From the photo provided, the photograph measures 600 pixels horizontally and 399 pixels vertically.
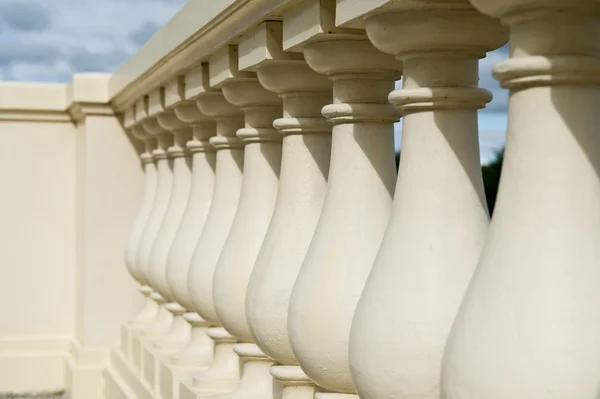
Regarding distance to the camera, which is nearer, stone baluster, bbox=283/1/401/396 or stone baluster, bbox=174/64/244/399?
stone baluster, bbox=283/1/401/396

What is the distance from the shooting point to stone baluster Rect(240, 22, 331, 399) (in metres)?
3.19

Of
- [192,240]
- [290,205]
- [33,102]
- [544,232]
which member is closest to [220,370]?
[192,240]

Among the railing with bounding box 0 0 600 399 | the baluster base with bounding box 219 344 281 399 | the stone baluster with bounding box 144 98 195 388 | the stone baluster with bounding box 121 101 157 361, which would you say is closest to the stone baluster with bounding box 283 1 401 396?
the railing with bounding box 0 0 600 399

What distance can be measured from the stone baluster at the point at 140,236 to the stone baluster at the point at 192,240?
116cm

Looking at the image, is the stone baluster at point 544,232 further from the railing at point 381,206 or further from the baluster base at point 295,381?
the baluster base at point 295,381

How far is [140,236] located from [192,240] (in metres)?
1.49

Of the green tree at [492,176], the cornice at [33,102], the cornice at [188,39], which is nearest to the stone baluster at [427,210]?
the cornice at [188,39]

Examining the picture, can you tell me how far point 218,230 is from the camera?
4.26 metres

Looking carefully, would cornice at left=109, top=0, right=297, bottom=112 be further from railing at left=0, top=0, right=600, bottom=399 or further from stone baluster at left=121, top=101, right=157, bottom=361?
stone baluster at left=121, top=101, right=157, bottom=361

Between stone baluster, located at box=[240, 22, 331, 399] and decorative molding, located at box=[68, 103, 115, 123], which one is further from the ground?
decorative molding, located at box=[68, 103, 115, 123]

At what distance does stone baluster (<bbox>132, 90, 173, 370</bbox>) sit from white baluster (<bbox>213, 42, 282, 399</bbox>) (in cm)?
181

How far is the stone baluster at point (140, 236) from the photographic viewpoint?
20.2 feet

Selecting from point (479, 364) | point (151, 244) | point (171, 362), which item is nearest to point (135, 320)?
point (151, 244)

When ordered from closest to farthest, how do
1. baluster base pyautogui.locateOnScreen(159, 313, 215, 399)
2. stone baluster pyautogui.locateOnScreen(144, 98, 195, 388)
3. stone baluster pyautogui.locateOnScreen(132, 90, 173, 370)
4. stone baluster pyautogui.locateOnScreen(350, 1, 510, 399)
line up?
stone baluster pyautogui.locateOnScreen(350, 1, 510, 399) → baluster base pyautogui.locateOnScreen(159, 313, 215, 399) → stone baluster pyautogui.locateOnScreen(144, 98, 195, 388) → stone baluster pyautogui.locateOnScreen(132, 90, 173, 370)
